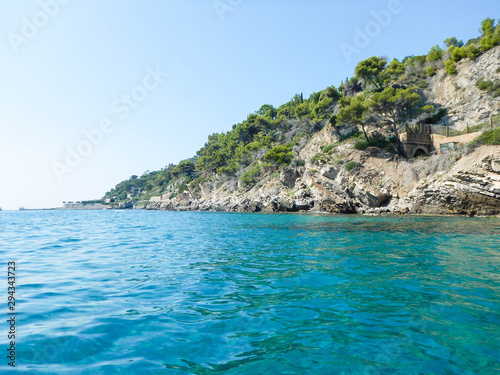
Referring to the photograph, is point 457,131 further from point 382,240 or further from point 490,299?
point 490,299

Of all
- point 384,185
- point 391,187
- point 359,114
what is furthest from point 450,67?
point 391,187

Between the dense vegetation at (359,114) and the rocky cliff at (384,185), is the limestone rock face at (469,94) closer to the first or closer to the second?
the dense vegetation at (359,114)

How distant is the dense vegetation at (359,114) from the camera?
41969 millimetres

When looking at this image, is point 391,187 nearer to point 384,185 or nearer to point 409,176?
point 384,185

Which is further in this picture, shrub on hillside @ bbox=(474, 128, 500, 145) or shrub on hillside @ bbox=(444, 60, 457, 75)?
shrub on hillside @ bbox=(444, 60, 457, 75)

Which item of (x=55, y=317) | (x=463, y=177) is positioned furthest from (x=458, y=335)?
(x=463, y=177)

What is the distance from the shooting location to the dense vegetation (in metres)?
42.0

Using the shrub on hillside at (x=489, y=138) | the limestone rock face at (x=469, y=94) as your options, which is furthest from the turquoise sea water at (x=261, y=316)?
the limestone rock face at (x=469, y=94)

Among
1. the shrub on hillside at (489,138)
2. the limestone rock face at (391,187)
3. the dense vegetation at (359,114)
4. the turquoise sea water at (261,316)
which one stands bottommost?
the turquoise sea water at (261,316)

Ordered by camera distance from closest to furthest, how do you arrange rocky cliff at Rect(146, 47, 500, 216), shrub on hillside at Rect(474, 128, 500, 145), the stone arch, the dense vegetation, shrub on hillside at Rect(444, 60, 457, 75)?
rocky cliff at Rect(146, 47, 500, 216) → shrub on hillside at Rect(474, 128, 500, 145) → the stone arch → the dense vegetation → shrub on hillside at Rect(444, 60, 457, 75)

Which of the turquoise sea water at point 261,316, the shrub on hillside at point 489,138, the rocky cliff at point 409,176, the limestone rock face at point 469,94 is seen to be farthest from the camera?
the limestone rock face at point 469,94

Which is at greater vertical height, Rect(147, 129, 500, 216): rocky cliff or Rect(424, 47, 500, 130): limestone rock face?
Rect(424, 47, 500, 130): limestone rock face

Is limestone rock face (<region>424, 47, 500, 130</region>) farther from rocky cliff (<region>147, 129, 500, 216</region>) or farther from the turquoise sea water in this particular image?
the turquoise sea water

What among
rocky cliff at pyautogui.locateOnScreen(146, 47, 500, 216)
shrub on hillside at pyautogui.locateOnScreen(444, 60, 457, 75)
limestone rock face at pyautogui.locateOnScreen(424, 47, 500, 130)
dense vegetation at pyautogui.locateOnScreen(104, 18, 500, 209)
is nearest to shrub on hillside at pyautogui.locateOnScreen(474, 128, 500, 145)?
dense vegetation at pyautogui.locateOnScreen(104, 18, 500, 209)
